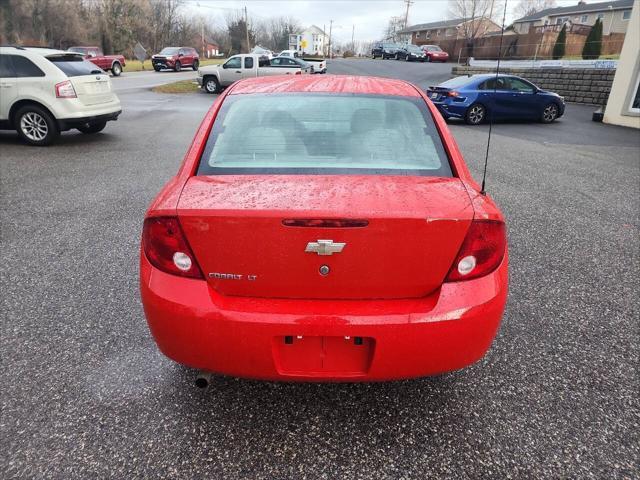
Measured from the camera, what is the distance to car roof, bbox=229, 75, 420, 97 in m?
2.73

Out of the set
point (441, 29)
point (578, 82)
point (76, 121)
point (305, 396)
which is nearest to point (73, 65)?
point (76, 121)

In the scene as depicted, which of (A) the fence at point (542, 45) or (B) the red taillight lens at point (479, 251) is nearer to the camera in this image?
(B) the red taillight lens at point (479, 251)

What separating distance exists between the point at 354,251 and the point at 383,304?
0.87ft

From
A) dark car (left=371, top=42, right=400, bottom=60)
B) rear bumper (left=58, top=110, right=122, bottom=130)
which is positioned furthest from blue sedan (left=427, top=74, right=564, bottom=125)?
dark car (left=371, top=42, right=400, bottom=60)

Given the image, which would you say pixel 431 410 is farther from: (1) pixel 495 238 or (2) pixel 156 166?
(2) pixel 156 166

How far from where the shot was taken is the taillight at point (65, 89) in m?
8.12

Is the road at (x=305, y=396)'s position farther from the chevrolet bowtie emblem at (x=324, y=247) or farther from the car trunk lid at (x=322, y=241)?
the chevrolet bowtie emblem at (x=324, y=247)

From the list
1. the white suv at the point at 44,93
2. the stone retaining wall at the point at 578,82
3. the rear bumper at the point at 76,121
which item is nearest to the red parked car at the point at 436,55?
the stone retaining wall at the point at 578,82

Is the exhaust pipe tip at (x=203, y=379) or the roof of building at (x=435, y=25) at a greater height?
the roof of building at (x=435, y=25)

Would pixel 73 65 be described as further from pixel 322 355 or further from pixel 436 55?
pixel 436 55

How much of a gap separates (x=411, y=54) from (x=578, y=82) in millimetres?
27824

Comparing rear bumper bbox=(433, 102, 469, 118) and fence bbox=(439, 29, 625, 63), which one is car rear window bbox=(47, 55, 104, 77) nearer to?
rear bumper bbox=(433, 102, 469, 118)

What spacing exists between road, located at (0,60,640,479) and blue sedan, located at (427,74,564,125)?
937 centimetres

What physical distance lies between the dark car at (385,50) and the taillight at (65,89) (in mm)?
44377
